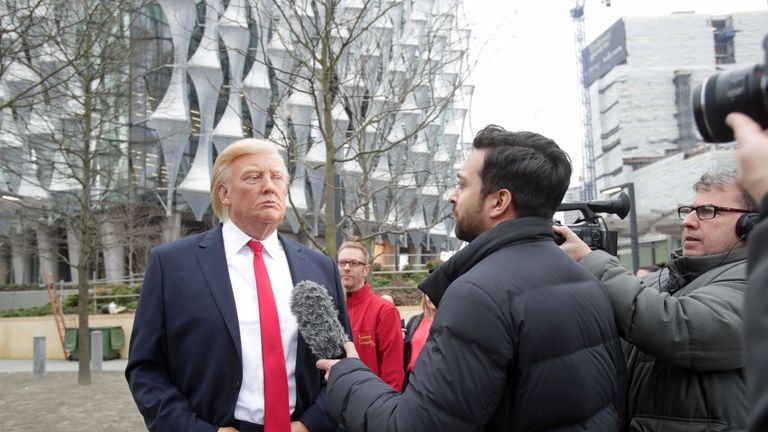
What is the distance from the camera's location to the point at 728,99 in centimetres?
131

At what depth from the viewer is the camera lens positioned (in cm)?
128

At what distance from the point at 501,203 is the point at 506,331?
0.52 m

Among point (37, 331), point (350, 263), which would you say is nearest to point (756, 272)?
point (350, 263)

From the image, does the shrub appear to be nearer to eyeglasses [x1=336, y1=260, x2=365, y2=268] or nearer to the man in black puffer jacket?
eyeglasses [x1=336, y1=260, x2=365, y2=268]

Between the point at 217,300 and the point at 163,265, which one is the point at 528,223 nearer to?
the point at 217,300

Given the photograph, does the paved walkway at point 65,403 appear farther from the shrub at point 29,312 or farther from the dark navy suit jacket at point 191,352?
the dark navy suit jacket at point 191,352

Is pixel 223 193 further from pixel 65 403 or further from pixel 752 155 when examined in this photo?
pixel 65 403

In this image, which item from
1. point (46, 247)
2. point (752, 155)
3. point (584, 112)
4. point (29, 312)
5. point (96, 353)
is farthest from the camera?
point (584, 112)

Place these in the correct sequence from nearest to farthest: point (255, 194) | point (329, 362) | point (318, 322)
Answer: point (329, 362) < point (318, 322) < point (255, 194)

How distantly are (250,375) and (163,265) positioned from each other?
2.07ft

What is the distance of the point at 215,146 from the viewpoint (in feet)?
129

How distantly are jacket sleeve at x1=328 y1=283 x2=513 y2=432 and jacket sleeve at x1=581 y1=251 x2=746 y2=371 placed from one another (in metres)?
0.77

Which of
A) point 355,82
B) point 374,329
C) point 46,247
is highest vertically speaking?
point 355,82

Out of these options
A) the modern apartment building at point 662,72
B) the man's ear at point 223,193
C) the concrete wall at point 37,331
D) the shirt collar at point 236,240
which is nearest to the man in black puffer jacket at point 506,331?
the shirt collar at point 236,240
